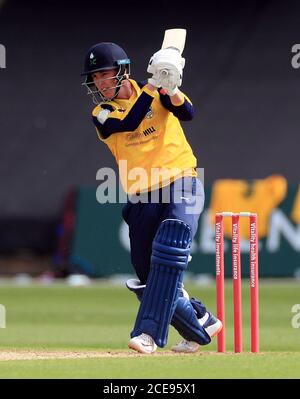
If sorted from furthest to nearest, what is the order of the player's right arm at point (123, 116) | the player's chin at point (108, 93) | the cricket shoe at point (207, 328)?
the cricket shoe at point (207, 328), the player's chin at point (108, 93), the player's right arm at point (123, 116)

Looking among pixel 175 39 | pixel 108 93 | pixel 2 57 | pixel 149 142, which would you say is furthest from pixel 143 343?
pixel 2 57

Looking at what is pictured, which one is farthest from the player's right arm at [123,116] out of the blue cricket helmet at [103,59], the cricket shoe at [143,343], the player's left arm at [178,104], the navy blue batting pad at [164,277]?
the cricket shoe at [143,343]

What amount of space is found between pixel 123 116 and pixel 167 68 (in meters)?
0.39

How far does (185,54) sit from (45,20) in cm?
179

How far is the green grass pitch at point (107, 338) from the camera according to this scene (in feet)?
20.1

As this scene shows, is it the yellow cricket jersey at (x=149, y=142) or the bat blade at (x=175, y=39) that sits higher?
the bat blade at (x=175, y=39)

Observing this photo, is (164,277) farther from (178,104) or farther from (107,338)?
(107,338)

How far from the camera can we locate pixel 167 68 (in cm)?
662

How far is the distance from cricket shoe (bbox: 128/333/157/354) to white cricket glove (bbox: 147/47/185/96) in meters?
1.28

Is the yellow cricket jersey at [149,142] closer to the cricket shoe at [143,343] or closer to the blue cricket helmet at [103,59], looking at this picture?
the blue cricket helmet at [103,59]

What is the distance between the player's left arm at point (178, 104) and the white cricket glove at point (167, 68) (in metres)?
0.11
